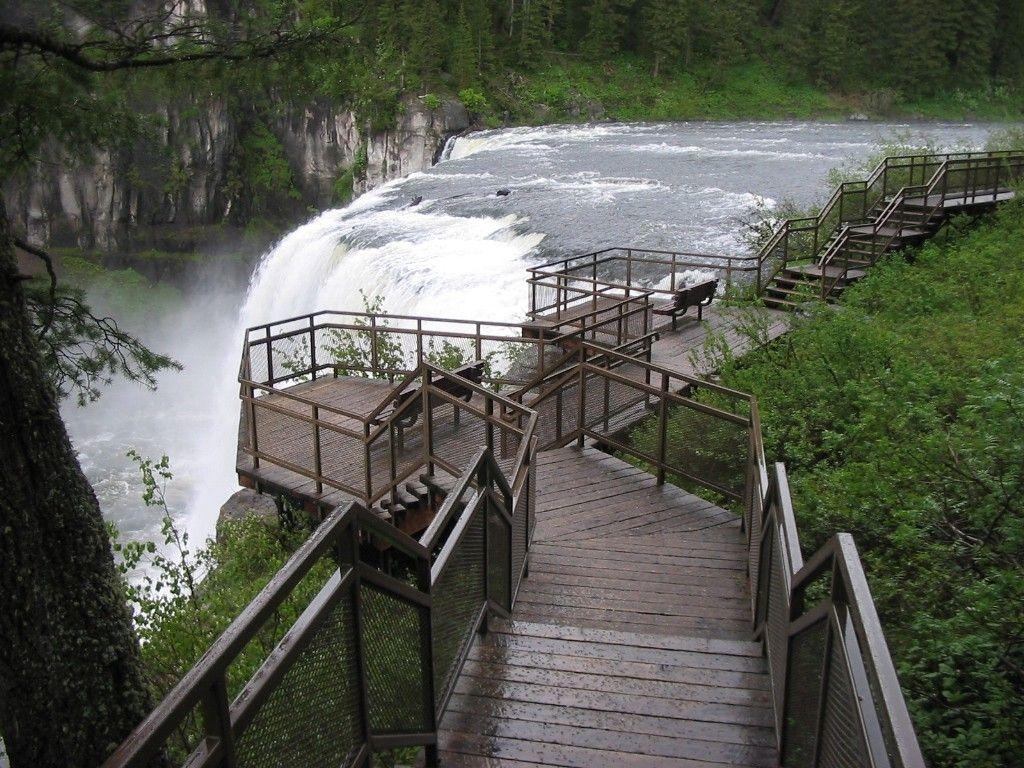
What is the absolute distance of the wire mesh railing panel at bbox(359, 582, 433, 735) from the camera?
10.3 ft

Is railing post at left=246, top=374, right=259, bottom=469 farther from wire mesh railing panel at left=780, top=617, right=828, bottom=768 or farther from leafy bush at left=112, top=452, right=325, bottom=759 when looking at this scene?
wire mesh railing panel at left=780, top=617, right=828, bottom=768

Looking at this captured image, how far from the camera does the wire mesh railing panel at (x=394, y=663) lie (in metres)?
3.15

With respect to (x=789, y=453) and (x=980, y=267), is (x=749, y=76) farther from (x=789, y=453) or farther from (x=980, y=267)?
(x=789, y=453)

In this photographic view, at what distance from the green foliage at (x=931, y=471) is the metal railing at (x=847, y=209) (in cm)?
535

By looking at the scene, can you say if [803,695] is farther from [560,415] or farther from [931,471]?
[560,415]

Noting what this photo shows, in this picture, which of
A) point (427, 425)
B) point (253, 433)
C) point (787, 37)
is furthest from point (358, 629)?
point (787, 37)

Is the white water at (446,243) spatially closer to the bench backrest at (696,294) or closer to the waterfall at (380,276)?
the waterfall at (380,276)

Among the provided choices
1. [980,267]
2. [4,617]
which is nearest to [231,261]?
[980,267]

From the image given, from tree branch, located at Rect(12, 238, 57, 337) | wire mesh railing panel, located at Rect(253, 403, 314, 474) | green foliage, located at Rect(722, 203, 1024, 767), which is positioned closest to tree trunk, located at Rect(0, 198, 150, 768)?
tree branch, located at Rect(12, 238, 57, 337)

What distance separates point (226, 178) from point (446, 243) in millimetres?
26778

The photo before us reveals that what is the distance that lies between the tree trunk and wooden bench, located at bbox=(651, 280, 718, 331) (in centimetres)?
1292

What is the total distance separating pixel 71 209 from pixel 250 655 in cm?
→ 4154

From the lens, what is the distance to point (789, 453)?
25.8ft

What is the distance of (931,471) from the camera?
5945 mm
